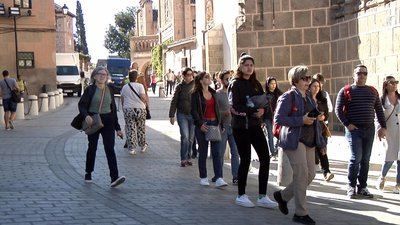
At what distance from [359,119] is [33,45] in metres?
32.6

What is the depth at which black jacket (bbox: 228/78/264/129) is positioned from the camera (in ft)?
25.5

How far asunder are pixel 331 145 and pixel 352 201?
5.66m

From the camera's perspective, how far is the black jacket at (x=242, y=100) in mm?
7777

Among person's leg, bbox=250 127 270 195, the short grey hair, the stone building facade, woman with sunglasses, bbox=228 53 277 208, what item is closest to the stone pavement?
woman with sunglasses, bbox=228 53 277 208

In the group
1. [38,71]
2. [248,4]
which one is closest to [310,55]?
[248,4]

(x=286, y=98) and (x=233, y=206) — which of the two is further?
(x=233, y=206)

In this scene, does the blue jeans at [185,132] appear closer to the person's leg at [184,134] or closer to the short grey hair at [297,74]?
the person's leg at [184,134]

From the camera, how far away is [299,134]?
23.0 feet

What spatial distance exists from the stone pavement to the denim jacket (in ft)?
3.00

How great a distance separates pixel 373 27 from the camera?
14.3 metres

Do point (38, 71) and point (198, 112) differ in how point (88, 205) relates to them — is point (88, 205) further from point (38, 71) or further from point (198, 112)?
point (38, 71)

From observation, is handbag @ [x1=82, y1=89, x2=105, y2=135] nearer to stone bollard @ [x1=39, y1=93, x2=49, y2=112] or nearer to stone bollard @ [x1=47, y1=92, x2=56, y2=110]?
stone bollard @ [x1=39, y1=93, x2=49, y2=112]

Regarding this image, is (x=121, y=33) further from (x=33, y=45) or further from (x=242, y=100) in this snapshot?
(x=242, y=100)

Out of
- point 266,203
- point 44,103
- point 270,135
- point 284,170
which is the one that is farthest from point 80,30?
point 266,203
